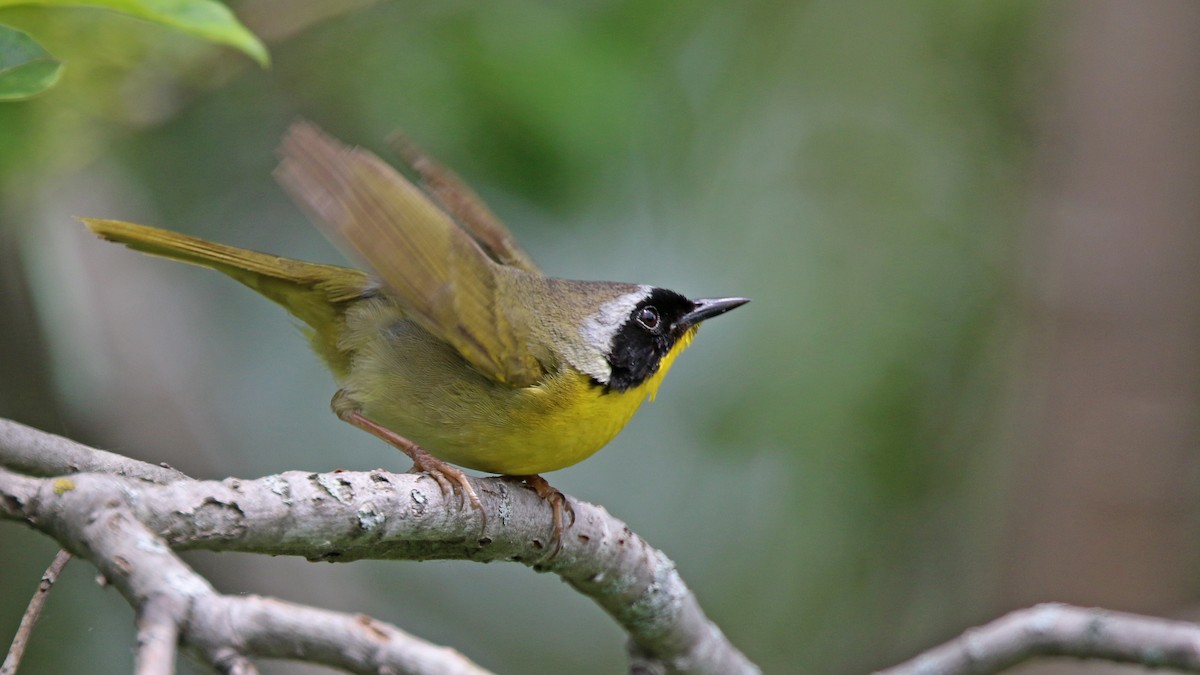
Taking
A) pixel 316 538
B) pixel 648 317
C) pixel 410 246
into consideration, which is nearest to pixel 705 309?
pixel 648 317

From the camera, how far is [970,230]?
23.7 feet

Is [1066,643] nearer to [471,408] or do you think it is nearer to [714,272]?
[471,408]

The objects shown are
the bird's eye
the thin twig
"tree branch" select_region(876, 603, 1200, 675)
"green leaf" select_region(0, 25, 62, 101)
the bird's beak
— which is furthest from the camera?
the bird's beak

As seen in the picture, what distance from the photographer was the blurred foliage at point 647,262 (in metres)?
4.56

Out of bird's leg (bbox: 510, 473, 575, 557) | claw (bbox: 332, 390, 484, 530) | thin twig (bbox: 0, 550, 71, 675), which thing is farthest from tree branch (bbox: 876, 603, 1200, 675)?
thin twig (bbox: 0, 550, 71, 675)

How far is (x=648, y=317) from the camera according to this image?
3900 millimetres

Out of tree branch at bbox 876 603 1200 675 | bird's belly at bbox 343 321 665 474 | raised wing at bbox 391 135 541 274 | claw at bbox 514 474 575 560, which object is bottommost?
tree branch at bbox 876 603 1200 675

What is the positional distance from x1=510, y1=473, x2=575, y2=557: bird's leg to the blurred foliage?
1.62 m

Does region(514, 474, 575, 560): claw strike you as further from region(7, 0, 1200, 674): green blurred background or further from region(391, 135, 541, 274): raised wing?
region(7, 0, 1200, 674): green blurred background

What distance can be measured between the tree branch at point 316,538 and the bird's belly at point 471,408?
14 centimetres

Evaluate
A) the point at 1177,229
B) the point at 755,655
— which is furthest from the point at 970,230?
the point at 755,655

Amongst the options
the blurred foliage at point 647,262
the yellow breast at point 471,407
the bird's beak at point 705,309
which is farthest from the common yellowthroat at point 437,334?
the blurred foliage at point 647,262

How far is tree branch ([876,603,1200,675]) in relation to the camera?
9.29 feet

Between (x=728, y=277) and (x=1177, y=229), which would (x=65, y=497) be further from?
(x=1177, y=229)
